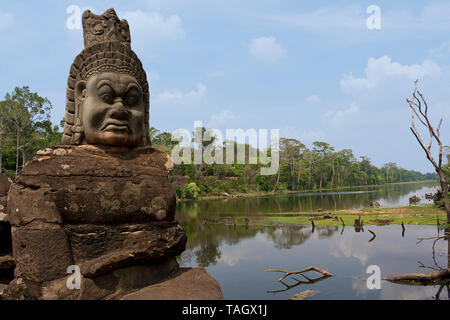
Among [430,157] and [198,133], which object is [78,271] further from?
[198,133]

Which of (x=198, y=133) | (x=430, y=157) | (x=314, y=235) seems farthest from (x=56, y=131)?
(x=430, y=157)

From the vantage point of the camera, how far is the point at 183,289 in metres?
3.46

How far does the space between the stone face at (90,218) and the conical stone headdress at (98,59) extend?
0.43m

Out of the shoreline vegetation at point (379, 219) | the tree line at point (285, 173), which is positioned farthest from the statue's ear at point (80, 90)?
the tree line at point (285, 173)

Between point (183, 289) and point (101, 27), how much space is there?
11.2 ft

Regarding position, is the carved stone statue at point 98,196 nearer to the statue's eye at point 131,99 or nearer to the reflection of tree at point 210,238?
the statue's eye at point 131,99

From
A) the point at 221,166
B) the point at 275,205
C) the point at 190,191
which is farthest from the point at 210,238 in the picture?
the point at 221,166

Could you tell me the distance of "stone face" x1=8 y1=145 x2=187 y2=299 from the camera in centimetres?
320

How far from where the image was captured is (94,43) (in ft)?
13.3

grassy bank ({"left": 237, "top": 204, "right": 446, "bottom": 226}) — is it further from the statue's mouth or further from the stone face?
the statue's mouth

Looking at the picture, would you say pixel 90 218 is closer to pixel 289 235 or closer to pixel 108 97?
pixel 108 97

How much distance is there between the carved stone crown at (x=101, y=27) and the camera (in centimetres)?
421
